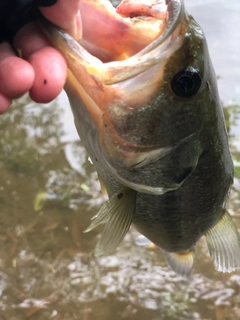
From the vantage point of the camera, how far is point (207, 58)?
4.13 feet

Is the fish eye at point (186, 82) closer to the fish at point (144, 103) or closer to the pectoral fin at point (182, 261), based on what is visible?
the fish at point (144, 103)

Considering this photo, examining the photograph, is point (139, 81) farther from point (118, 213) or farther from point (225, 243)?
point (225, 243)

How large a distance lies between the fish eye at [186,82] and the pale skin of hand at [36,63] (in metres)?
0.32

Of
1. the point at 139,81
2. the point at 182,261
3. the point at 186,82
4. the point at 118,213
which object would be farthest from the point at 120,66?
the point at 182,261

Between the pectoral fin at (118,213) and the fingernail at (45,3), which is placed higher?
the fingernail at (45,3)

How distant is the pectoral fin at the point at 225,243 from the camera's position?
5.71ft

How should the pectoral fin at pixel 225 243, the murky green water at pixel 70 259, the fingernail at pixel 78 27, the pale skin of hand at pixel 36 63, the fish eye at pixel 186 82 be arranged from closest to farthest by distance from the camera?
the pale skin of hand at pixel 36 63
the fingernail at pixel 78 27
the fish eye at pixel 186 82
the pectoral fin at pixel 225 243
the murky green water at pixel 70 259

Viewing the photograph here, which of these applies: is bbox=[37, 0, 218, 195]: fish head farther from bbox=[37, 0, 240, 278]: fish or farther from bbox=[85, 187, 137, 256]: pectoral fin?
bbox=[85, 187, 137, 256]: pectoral fin

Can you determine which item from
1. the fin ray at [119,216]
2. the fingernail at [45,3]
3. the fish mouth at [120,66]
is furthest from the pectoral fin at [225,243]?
the fingernail at [45,3]

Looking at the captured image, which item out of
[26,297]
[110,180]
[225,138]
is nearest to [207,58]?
[225,138]

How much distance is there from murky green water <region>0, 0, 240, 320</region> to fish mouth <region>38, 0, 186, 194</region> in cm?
163

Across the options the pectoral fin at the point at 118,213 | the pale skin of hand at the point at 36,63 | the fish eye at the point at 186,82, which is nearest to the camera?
the pale skin of hand at the point at 36,63

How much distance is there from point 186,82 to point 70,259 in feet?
6.43

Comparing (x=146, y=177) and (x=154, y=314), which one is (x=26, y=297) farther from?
→ (x=146, y=177)
